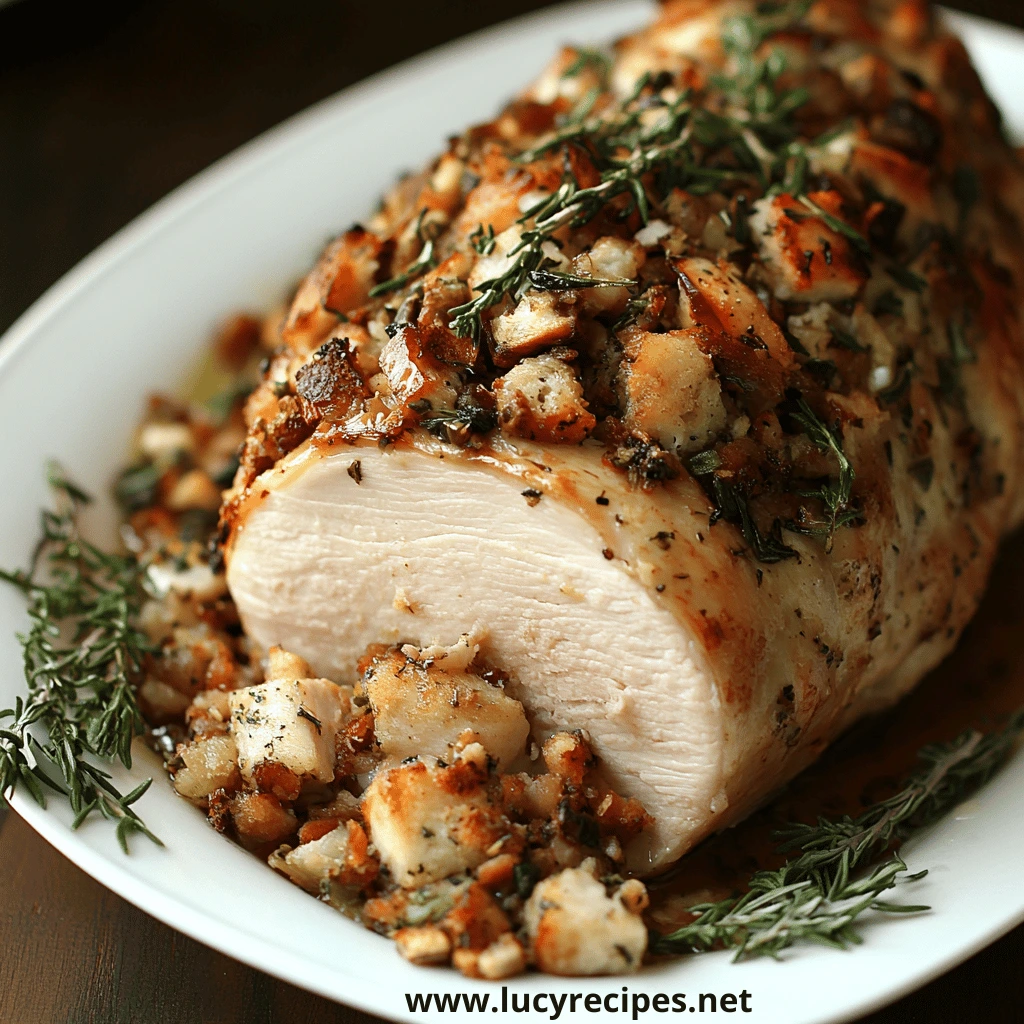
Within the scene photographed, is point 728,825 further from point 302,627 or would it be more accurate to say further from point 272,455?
point 272,455

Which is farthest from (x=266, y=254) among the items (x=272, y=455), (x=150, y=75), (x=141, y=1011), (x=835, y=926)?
(x=835, y=926)

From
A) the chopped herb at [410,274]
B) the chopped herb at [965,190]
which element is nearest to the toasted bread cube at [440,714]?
the chopped herb at [410,274]

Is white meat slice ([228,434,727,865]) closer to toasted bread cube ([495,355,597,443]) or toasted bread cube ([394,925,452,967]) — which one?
toasted bread cube ([495,355,597,443])

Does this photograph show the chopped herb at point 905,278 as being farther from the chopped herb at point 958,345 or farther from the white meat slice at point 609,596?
the white meat slice at point 609,596

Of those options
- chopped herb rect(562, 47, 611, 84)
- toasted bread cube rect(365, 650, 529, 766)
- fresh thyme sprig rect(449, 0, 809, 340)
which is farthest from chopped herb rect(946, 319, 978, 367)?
toasted bread cube rect(365, 650, 529, 766)

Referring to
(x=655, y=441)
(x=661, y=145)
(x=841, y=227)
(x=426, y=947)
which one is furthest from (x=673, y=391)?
(x=426, y=947)

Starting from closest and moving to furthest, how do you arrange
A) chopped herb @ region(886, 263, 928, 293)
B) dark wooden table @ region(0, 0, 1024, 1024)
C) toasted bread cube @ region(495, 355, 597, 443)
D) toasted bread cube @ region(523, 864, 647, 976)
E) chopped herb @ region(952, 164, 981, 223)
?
toasted bread cube @ region(523, 864, 647, 976) → toasted bread cube @ region(495, 355, 597, 443) → chopped herb @ region(886, 263, 928, 293) → chopped herb @ region(952, 164, 981, 223) → dark wooden table @ region(0, 0, 1024, 1024)

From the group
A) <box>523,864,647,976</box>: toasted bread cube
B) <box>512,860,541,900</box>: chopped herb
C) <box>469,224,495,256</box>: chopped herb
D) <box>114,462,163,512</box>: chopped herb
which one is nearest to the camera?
<box>523,864,647,976</box>: toasted bread cube
